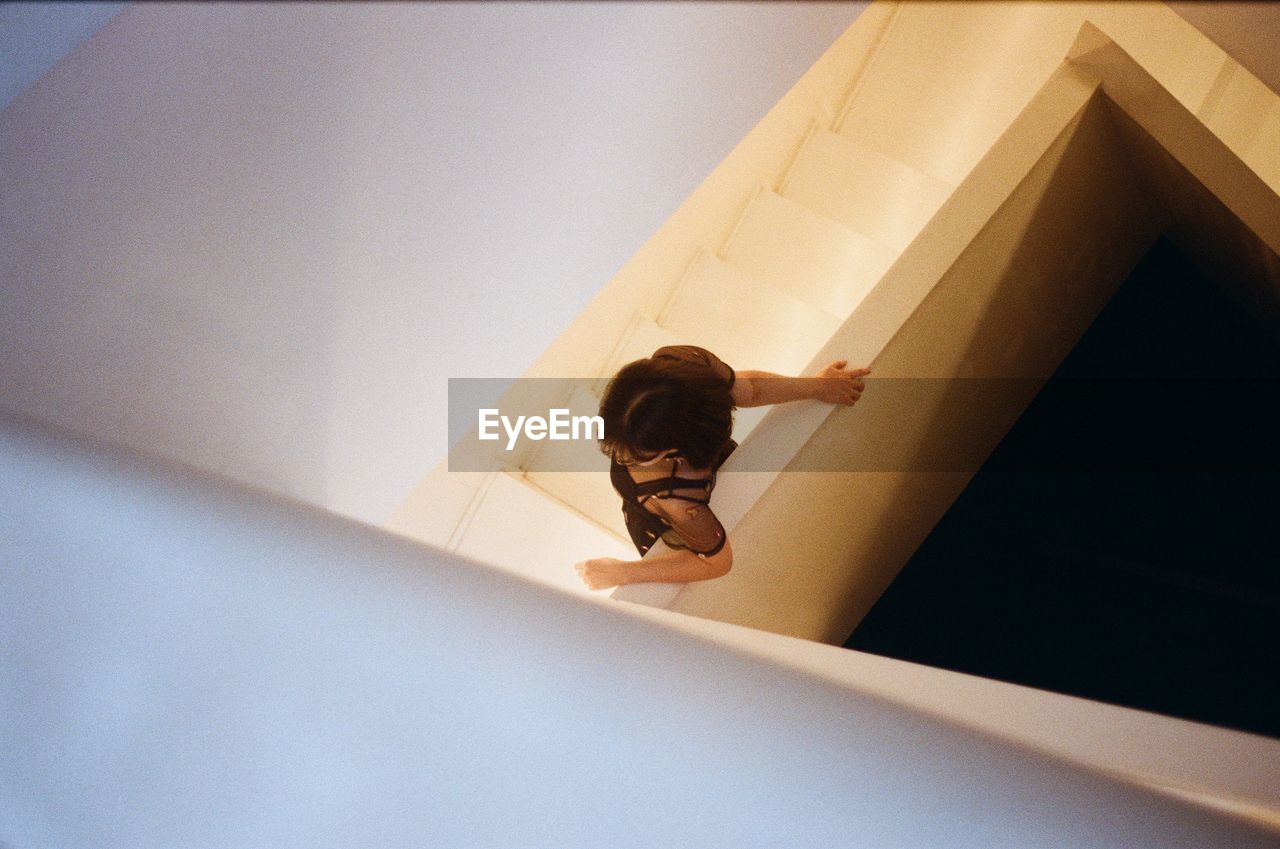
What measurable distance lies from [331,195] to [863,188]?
2.80m

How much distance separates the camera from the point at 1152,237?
329cm

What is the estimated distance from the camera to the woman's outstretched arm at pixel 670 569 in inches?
71.2

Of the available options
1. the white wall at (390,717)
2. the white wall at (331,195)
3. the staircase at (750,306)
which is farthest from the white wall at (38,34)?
the staircase at (750,306)

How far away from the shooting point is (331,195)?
36.8 inches

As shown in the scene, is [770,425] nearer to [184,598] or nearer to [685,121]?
[685,121]

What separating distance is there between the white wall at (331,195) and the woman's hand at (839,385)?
3.12ft

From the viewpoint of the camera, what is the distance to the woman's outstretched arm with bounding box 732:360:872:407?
190 cm

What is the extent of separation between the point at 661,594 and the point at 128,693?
111 cm

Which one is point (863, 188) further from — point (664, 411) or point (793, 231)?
point (664, 411)

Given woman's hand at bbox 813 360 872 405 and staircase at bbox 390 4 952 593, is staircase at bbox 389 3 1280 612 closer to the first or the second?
staircase at bbox 390 4 952 593

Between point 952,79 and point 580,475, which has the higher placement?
point 952,79

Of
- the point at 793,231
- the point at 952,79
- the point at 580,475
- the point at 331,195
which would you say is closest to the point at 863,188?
the point at 793,231

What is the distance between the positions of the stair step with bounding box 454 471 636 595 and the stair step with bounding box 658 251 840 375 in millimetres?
886

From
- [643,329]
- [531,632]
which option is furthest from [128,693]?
[643,329]
